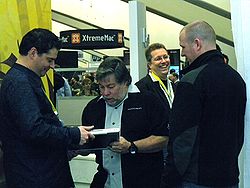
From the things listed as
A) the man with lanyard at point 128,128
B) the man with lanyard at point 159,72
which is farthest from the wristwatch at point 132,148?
the man with lanyard at point 159,72

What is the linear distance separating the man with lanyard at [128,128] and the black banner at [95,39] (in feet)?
8.86

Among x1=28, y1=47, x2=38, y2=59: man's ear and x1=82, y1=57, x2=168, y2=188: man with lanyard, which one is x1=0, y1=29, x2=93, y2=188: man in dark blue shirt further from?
x1=82, y1=57, x2=168, y2=188: man with lanyard

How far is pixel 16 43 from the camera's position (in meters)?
2.50

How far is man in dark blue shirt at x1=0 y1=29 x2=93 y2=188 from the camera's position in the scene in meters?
1.91

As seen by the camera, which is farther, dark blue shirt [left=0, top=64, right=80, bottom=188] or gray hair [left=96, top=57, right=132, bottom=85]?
gray hair [left=96, top=57, right=132, bottom=85]

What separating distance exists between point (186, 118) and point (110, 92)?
52 centimetres

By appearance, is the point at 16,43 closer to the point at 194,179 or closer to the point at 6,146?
the point at 6,146

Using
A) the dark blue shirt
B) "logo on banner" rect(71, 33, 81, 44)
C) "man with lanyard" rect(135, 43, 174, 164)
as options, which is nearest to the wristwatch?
the dark blue shirt

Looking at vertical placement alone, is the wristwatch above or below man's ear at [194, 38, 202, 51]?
below

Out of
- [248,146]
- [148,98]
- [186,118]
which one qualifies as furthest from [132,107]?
[248,146]

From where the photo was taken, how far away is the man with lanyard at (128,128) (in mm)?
2312

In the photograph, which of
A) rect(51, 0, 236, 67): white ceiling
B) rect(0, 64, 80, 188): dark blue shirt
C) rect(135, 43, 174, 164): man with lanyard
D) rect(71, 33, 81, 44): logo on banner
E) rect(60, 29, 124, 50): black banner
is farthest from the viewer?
rect(51, 0, 236, 67): white ceiling

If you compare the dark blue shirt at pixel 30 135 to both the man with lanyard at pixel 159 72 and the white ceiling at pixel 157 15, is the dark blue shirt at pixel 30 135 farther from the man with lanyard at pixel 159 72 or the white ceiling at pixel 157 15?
the white ceiling at pixel 157 15

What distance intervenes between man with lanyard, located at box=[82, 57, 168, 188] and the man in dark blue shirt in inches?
11.8
